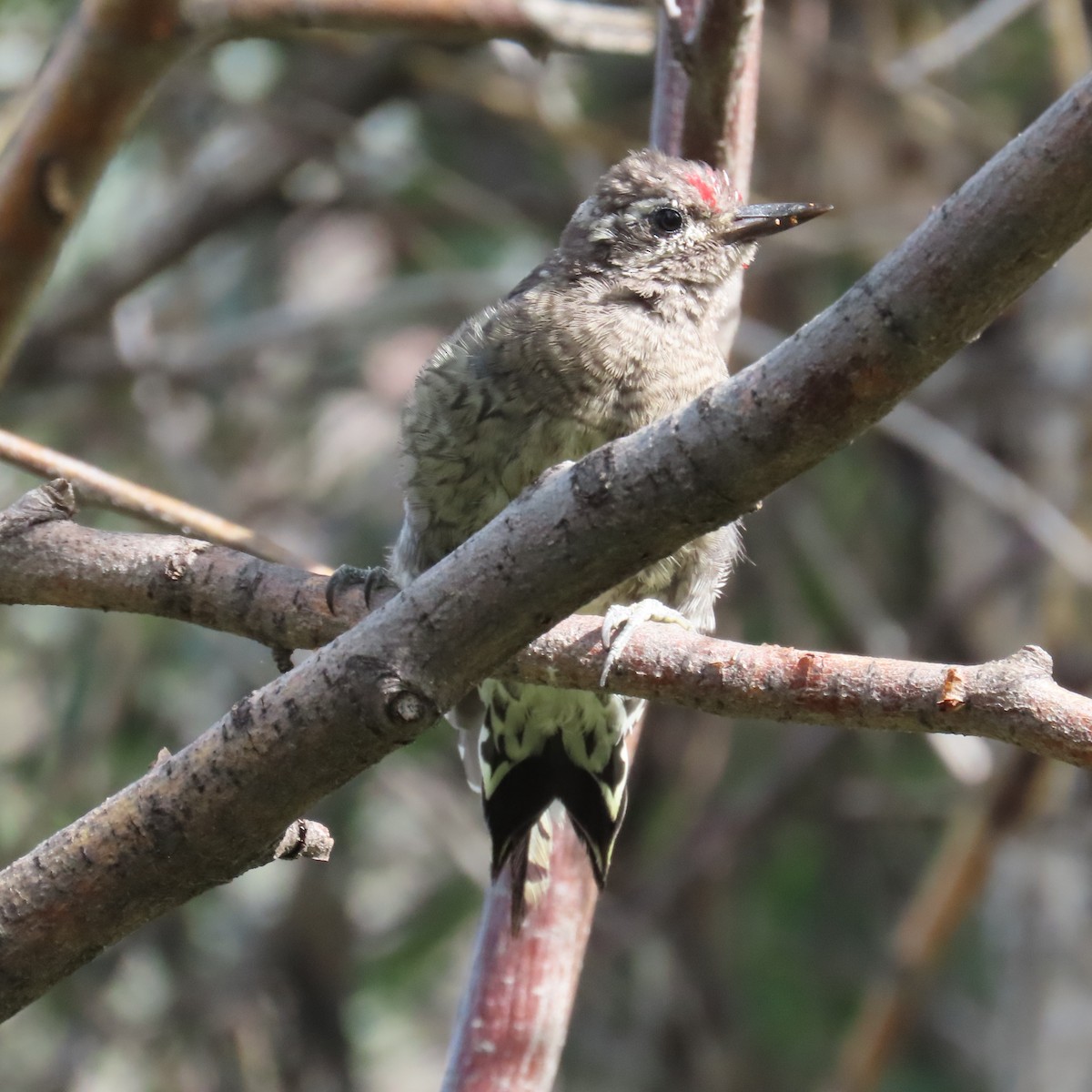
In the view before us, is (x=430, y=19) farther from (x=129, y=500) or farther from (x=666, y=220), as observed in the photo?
(x=129, y=500)

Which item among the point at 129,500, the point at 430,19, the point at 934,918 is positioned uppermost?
the point at 430,19

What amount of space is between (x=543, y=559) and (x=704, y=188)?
6.62ft

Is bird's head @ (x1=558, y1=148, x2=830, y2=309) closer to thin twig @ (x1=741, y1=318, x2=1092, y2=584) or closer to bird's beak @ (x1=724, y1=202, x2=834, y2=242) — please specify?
bird's beak @ (x1=724, y1=202, x2=834, y2=242)

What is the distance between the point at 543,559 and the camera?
5.24 feet

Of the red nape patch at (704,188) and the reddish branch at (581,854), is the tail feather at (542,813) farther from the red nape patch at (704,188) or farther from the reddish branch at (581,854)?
the red nape patch at (704,188)

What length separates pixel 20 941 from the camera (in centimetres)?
174

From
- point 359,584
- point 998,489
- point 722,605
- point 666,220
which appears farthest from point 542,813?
point 722,605

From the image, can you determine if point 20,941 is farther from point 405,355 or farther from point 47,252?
point 405,355

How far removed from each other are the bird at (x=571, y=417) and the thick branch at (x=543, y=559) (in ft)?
3.61

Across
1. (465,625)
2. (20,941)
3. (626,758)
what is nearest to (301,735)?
(465,625)

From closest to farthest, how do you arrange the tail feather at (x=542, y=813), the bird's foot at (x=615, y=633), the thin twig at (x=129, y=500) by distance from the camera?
the bird's foot at (x=615, y=633) → the thin twig at (x=129, y=500) → the tail feather at (x=542, y=813)

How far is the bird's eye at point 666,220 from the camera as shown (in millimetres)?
3496

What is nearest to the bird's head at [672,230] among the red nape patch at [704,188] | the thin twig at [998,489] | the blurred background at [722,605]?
the red nape patch at [704,188]

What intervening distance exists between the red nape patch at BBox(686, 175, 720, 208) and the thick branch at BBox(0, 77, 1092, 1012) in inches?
75.9
